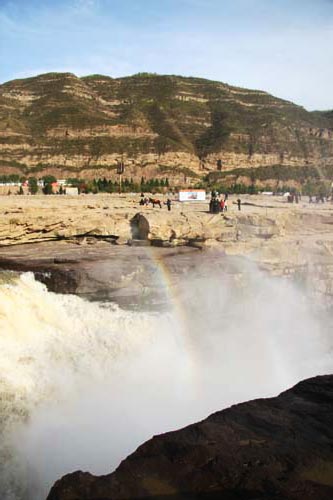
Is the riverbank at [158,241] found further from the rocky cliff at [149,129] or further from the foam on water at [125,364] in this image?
the rocky cliff at [149,129]

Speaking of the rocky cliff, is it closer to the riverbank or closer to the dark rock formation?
the riverbank

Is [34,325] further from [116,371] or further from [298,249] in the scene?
[298,249]

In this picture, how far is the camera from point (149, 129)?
259ft

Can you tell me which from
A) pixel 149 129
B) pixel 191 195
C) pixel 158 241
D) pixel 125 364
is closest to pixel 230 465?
pixel 125 364

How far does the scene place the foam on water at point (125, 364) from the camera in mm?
8852

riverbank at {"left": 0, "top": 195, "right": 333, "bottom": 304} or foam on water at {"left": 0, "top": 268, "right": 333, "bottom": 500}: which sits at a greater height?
riverbank at {"left": 0, "top": 195, "right": 333, "bottom": 304}

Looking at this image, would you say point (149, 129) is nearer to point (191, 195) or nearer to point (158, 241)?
point (191, 195)

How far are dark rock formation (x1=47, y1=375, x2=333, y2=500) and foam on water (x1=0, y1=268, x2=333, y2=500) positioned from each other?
4.04 meters

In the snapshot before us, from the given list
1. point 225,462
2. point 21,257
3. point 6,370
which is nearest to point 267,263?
point 21,257

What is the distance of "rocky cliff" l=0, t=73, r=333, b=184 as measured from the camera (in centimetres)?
6894

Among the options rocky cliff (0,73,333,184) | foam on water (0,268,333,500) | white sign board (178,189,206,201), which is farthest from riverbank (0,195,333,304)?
rocky cliff (0,73,333,184)

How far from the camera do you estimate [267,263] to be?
58.6 ft

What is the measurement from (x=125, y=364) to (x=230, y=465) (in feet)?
27.8

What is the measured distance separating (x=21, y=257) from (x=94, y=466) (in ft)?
30.8
